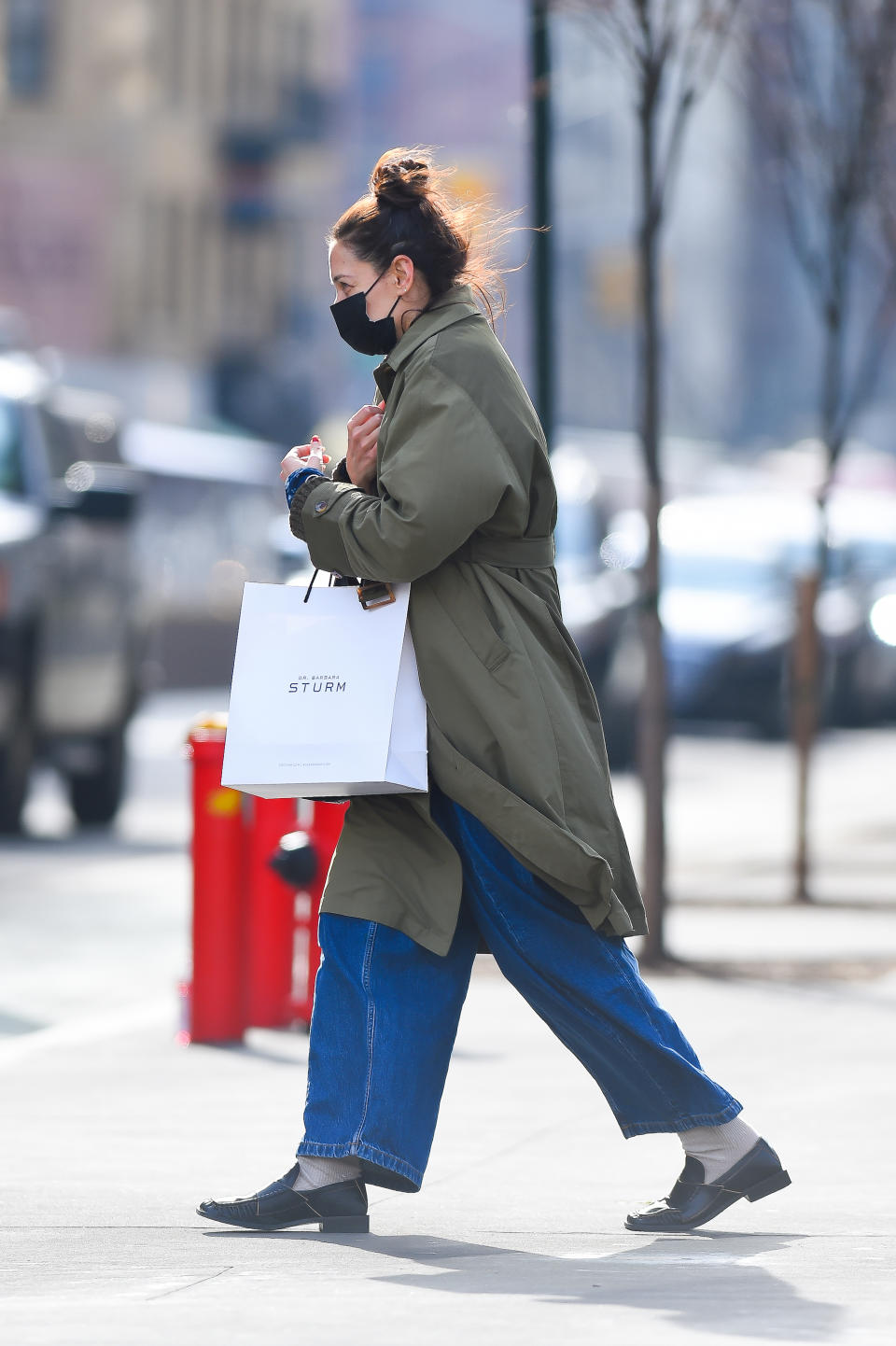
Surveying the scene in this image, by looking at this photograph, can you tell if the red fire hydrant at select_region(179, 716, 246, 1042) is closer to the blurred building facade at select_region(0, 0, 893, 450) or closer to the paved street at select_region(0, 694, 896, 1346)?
the paved street at select_region(0, 694, 896, 1346)

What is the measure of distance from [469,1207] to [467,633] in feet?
3.94

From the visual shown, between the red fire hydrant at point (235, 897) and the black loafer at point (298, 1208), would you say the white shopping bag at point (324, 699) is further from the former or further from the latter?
the red fire hydrant at point (235, 897)

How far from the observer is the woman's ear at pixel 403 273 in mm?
4867

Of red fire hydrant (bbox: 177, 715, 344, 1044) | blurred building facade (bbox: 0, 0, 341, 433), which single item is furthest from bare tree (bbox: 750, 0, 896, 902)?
blurred building facade (bbox: 0, 0, 341, 433)

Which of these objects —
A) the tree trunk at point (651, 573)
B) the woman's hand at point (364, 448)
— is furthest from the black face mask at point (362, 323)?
the tree trunk at point (651, 573)

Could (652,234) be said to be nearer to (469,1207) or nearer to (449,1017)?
(469,1207)

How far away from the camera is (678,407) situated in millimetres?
66938

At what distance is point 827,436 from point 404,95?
49.4m

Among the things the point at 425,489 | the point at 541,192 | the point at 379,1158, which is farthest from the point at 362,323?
the point at 541,192

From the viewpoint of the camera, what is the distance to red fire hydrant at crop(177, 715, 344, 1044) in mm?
7285

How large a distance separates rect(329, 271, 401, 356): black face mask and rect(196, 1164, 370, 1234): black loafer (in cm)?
151

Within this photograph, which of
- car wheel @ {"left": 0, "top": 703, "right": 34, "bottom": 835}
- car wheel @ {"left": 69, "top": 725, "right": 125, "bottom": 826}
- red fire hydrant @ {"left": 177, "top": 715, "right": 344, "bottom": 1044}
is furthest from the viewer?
car wheel @ {"left": 69, "top": 725, "right": 125, "bottom": 826}

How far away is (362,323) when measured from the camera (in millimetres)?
4887

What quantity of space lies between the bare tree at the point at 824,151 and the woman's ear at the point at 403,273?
6.46 metres
